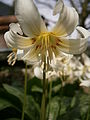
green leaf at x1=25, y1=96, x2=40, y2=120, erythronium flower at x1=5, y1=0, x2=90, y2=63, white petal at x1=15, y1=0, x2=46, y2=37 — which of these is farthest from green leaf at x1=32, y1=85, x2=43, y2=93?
white petal at x1=15, y1=0, x2=46, y2=37

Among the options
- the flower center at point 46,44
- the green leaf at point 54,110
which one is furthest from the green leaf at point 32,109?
the flower center at point 46,44

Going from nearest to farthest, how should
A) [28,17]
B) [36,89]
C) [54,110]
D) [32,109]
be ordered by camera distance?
[28,17], [54,110], [32,109], [36,89]

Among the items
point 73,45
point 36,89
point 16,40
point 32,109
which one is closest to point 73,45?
point 73,45

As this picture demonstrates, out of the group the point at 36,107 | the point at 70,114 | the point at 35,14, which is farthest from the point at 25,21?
the point at 36,107

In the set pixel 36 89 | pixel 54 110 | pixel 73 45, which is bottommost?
pixel 36 89

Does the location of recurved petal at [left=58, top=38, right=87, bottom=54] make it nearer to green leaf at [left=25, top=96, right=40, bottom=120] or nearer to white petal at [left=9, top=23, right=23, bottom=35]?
white petal at [left=9, top=23, right=23, bottom=35]

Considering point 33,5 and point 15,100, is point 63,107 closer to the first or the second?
point 15,100

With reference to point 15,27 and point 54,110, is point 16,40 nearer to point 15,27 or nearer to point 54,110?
point 15,27
